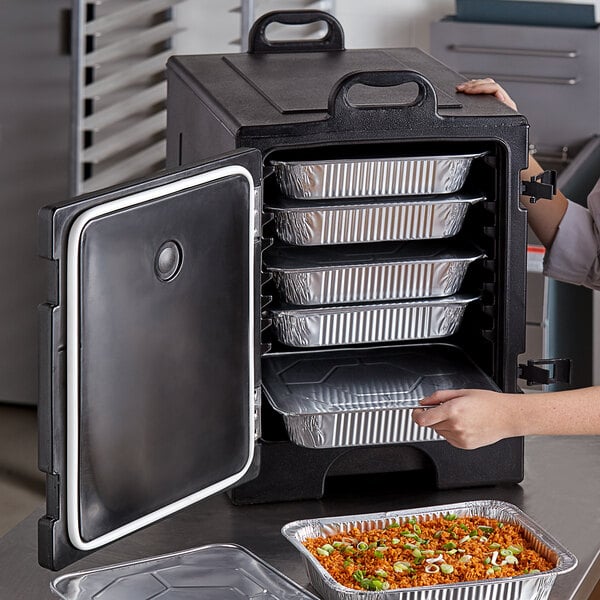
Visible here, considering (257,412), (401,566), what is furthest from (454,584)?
(257,412)

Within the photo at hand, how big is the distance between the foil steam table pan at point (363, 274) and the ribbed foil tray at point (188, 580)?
12.7 inches

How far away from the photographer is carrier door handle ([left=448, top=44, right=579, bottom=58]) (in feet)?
10.6

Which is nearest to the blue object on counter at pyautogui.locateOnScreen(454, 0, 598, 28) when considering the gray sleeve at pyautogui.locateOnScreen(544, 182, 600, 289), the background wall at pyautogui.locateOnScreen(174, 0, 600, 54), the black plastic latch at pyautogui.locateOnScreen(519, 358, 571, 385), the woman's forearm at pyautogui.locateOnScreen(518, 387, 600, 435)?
the background wall at pyautogui.locateOnScreen(174, 0, 600, 54)

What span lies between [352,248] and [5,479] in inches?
86.6

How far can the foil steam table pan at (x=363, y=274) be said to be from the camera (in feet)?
4.53

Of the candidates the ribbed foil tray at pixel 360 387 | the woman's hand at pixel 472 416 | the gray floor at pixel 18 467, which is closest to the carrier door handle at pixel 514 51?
the gray floor at pixel 18 467

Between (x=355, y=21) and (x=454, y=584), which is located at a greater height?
(x=355, y=21)

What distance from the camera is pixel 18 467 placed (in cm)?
346

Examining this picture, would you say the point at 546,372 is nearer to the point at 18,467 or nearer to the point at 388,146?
the point at 388,146

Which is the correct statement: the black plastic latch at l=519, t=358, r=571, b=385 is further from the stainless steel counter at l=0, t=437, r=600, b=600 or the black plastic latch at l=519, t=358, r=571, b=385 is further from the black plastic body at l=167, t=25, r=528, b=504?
the stainless steel counter at l=0, t=437, r=600, b=600

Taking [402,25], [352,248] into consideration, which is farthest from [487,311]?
[402,25]

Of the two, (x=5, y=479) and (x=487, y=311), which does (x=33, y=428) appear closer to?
(x=5, y=479)

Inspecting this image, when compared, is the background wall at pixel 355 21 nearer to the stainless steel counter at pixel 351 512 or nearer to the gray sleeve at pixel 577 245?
the gray sleeve at pixel 577 245

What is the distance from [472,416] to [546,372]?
8.0 inches
